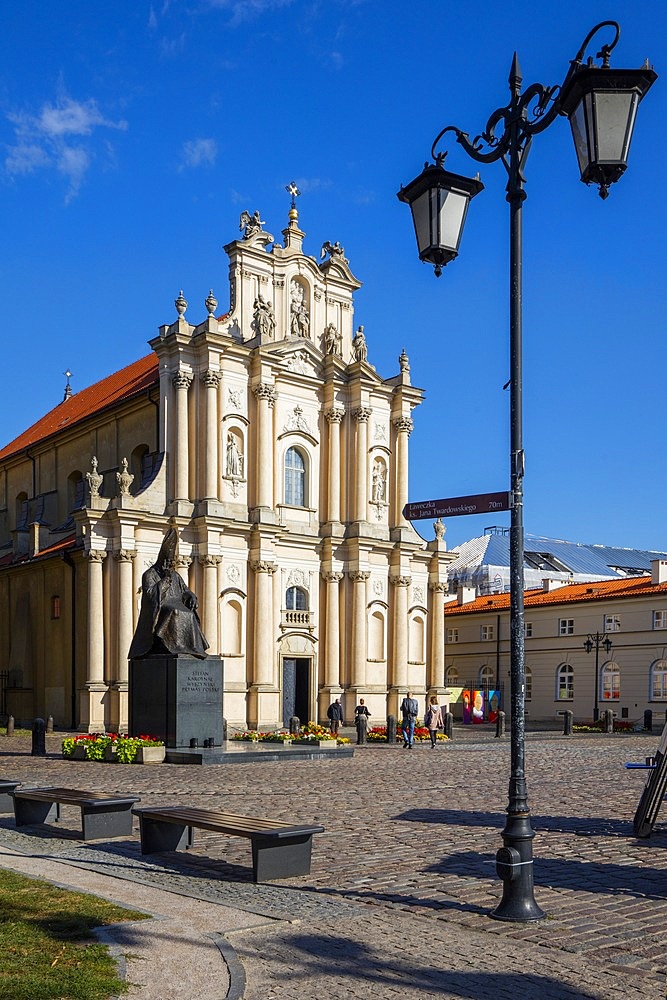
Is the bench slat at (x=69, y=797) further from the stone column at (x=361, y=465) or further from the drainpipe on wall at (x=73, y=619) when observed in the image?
the stone column at (x=361, y=465)

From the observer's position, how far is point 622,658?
180 ft

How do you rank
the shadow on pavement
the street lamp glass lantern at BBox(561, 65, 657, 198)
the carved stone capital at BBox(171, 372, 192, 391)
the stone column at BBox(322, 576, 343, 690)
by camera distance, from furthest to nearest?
the stone column at BBox(322, 576, 343, 690) → the carved stone capital at BBox(171, 372, 192, 391) → the street lamp glass lantern at BBox(561, 65, 657, 198) → the shadow on pavement

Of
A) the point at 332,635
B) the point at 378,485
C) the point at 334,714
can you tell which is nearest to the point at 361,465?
the point at 378,485

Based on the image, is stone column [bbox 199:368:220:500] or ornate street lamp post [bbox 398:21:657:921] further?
stone column [bbox 199:368:220:500]

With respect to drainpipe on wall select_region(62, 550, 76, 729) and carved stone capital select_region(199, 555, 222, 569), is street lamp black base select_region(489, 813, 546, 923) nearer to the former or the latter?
carved stone capital select_region(199, 555, 222, 569)

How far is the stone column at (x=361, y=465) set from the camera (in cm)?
4584

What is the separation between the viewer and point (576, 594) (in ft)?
192

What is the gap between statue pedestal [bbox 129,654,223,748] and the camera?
79.5 feet

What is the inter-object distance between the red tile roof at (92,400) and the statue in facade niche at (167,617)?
1890 centimetres

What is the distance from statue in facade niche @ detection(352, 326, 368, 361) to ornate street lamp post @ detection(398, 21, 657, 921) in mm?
37735

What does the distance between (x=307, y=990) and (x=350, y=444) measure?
133ft

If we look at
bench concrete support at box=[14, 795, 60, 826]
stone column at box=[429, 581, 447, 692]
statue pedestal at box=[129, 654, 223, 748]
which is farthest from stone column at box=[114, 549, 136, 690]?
bench concrete support at box=[14, 795, 60, 826]

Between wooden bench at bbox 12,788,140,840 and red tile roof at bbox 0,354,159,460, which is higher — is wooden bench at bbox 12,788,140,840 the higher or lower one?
the lower one

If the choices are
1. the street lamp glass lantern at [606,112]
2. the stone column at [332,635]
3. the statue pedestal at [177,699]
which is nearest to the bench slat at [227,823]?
the street lamp glass lantern at [606,112]
